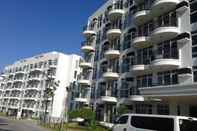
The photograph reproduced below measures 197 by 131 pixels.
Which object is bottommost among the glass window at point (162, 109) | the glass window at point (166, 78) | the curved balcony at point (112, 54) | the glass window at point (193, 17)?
the glass window at point (162, 109)

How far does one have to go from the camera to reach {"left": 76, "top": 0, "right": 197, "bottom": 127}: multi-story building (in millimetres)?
25922

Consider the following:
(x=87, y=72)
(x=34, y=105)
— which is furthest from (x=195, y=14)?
(x=34, y=105)

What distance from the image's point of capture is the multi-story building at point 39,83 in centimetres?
7388

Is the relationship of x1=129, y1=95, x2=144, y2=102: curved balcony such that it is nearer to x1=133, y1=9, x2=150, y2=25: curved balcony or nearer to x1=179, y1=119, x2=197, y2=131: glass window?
x1=133, y1=9, x2=150, y2=25: curved balcony

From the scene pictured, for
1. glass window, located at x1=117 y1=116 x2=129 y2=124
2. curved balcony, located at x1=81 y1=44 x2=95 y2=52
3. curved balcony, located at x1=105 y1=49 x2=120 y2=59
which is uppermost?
curved balcony, located at x1=81 y1=44 x2=95 y2=52

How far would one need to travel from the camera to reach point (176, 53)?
28.1 metres

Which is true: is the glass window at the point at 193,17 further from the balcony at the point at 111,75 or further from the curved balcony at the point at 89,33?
the curved balcony at the point at 89,33

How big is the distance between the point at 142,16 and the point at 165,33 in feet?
21.0

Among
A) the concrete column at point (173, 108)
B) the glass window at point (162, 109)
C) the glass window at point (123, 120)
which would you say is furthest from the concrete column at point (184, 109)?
the glass window at point (123, 120)

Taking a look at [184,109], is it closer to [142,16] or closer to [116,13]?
[142,16]

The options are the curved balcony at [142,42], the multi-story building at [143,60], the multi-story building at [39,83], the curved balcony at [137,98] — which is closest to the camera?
the multi-story building at [143,60]

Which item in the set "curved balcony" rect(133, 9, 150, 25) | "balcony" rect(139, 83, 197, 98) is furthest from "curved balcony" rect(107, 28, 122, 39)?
"balcony" rect(139, 83, 197, 98)

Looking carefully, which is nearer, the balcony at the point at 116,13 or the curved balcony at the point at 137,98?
the curved balcony at the point at 137,98

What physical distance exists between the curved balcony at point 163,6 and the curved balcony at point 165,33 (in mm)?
3119
